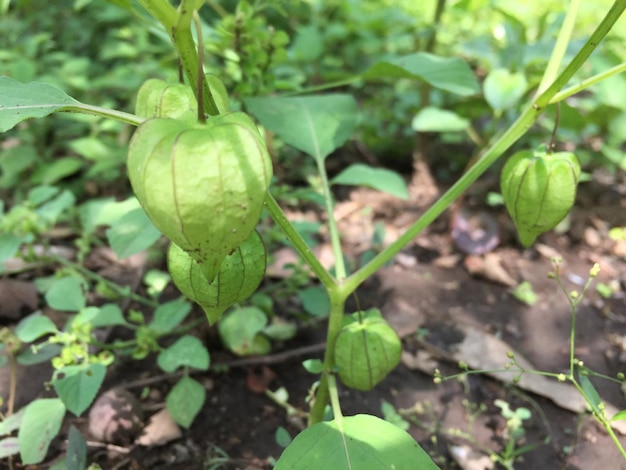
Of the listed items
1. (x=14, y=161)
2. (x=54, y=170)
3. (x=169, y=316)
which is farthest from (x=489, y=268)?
(x=14, y=161)

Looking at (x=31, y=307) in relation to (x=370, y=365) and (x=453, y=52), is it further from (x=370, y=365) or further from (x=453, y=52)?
(x=453, y=52)

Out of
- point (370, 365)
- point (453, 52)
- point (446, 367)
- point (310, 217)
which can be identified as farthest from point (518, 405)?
point (453, 52)

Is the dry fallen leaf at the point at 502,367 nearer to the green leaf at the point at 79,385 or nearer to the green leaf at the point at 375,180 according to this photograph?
the green leaf at the point at 375,180

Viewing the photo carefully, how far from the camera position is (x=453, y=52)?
2.89 meters

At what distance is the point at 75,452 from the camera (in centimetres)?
103

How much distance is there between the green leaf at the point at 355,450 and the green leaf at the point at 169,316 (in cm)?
50

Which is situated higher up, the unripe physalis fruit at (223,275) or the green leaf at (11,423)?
the unripe physalis fruit at (223,275)

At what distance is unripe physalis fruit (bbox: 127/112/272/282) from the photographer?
1.90 feet

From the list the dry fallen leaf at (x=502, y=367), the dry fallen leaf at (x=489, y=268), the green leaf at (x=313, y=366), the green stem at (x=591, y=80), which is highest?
the green stem at (x=591, y=80)

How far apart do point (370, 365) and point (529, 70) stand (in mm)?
1427

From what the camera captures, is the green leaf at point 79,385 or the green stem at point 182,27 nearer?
the green stem at point 182,27

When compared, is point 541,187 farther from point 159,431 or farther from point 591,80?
point 159,431

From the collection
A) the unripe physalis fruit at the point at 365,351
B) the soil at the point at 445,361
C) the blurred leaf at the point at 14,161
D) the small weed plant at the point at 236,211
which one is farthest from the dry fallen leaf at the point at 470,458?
the blurred leaf at the point at 14,161

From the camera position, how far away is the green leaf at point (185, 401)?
3.97 ft
